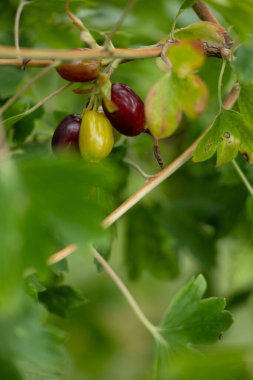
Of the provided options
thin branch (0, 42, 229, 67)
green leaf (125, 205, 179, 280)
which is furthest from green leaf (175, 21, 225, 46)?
green leaf (125, 205, 179, 280)

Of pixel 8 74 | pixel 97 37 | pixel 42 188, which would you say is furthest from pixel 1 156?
pixel 8 74

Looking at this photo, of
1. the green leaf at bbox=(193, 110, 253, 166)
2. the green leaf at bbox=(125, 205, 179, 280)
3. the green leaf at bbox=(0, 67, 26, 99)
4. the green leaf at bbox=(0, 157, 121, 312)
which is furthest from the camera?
the green leaf at bbox=(125, 205, 179, 280)

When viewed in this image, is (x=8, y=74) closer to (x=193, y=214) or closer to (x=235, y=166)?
(x=235, y=166)

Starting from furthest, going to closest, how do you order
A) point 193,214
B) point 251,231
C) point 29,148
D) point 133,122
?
1. point 193,214
2. point 251,231
3. point 29,148
4. point 133,122

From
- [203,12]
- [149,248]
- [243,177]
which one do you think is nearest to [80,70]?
[203,12]

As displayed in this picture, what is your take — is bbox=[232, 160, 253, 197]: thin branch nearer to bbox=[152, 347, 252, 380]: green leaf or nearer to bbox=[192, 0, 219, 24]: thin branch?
bbox=[192, 0, 219, 24]: thin branch

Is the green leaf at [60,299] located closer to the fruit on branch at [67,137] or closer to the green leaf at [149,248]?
the fruit on branch at [67,137]

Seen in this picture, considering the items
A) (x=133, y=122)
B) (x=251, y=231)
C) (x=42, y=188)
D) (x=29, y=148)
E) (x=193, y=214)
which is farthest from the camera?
(x=193, y=214)
